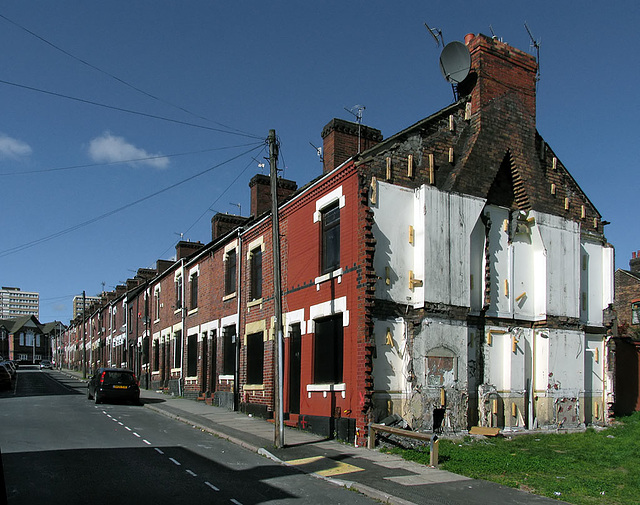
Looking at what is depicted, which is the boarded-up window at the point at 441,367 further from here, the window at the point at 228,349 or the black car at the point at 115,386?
the black car at the point at 115,386

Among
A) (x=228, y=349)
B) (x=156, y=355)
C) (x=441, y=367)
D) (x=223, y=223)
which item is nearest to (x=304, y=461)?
(x=441, y=367)

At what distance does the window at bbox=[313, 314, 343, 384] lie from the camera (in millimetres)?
16172

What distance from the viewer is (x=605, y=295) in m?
20.0

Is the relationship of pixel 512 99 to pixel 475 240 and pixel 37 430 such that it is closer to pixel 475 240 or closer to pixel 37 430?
pixel 475 240

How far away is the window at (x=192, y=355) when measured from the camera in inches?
1127

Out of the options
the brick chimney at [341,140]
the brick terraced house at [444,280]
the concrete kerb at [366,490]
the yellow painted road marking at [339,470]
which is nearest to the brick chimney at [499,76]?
the brick terraced house at [444,280]

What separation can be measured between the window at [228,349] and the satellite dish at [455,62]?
12.5 meters

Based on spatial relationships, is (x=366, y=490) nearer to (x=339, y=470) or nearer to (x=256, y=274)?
(x=339, y=470)

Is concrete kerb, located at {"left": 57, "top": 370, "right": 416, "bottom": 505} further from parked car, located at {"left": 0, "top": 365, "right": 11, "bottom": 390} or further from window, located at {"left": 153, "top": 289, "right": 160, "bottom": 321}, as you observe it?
parked car, located at {"left": 0, "top": 365, "right": 11, "bottom": 390}

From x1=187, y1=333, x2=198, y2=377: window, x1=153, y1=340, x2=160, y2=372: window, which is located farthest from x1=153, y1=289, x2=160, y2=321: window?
x1=187, y1=333, x2=198, y2=377: window

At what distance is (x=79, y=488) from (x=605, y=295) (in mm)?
16885

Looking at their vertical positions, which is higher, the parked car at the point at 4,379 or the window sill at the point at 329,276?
the window sill at the point at 329,276

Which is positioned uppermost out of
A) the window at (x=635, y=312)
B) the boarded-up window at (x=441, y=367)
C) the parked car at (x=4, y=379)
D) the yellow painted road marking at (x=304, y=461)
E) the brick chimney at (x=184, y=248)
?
the brick chimney at (x=184, y=248)

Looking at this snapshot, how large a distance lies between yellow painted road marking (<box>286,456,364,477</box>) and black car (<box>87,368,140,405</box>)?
598 inches
